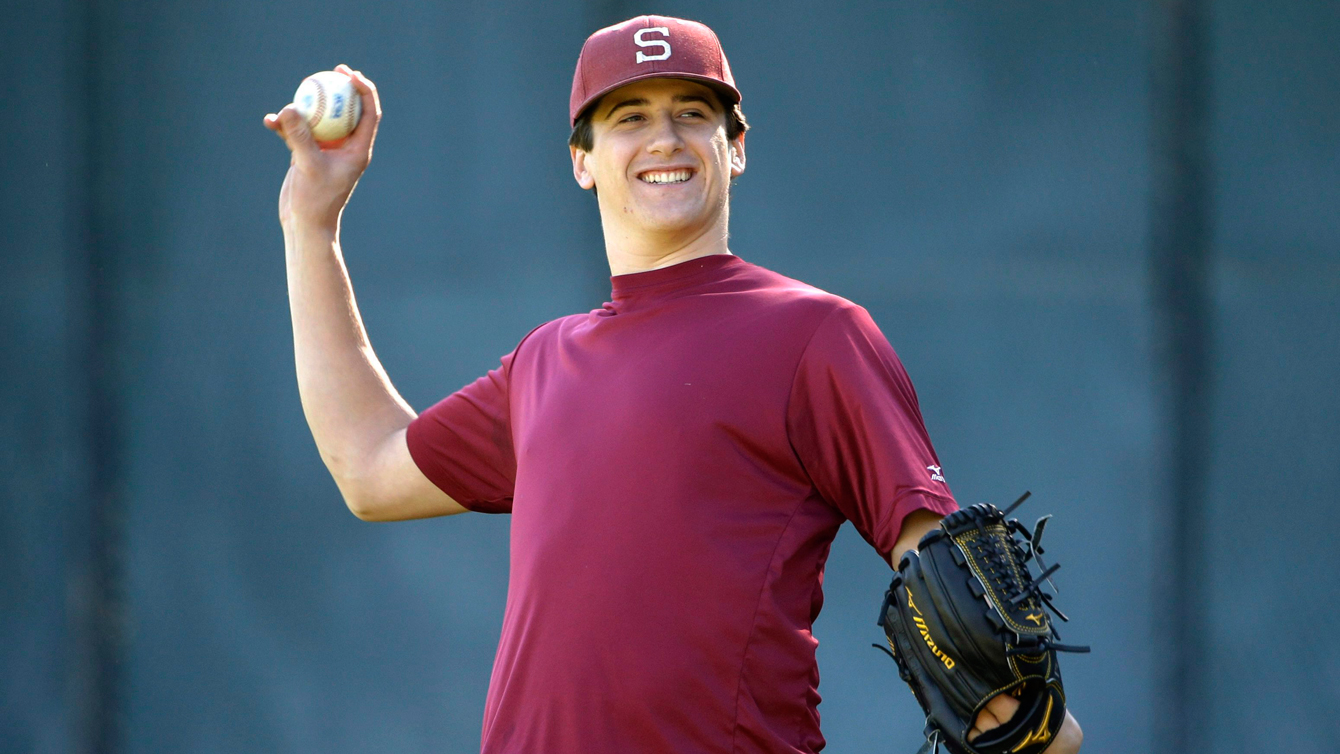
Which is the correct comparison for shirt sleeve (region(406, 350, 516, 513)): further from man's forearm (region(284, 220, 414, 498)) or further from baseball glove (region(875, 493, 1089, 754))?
baseball glove (region(875, 493, 1089, 754))

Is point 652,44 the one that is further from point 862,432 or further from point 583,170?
point 862,432

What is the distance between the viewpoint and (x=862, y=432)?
201 centimetres

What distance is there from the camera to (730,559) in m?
2.03

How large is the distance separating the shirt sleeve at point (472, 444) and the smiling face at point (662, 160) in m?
0.40

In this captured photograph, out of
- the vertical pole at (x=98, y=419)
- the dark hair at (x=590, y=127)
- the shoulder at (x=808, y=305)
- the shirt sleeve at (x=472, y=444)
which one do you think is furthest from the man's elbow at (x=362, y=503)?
the vertical pole at (x=98, y=419)

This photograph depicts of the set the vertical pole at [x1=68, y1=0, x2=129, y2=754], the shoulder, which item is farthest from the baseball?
the vertical pole at [x1=68, y1=0, x2=129, y2=754]

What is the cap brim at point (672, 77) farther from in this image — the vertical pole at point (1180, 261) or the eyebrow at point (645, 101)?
the vertical pole at point (1180, 261)

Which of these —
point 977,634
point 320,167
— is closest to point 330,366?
point 320,167

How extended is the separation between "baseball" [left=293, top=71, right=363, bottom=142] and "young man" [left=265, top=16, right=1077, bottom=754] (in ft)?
1.83

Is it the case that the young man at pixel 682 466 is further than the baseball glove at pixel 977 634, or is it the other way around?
the young man at pixel 682 466

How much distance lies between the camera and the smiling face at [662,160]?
2.33 meters

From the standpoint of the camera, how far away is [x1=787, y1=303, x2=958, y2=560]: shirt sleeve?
1.97 meters

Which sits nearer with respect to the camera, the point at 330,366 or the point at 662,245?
the point at 662,245

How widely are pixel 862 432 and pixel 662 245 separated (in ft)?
1.82
